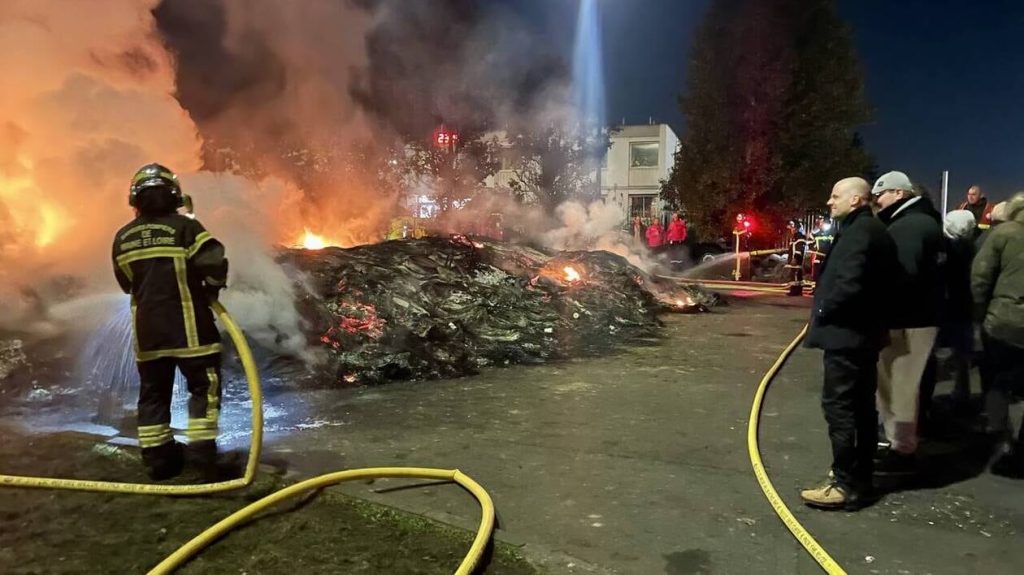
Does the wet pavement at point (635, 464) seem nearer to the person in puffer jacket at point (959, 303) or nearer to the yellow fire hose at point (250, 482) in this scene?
the yellow fire hose at point (250, 482)

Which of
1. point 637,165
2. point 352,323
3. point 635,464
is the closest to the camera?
point 635,464

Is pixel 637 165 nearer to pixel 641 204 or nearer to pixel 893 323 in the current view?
pixel 641 204

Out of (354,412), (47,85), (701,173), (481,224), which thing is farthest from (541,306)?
(701,173)

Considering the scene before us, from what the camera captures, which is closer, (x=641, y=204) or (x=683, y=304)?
(x=683, y=304)

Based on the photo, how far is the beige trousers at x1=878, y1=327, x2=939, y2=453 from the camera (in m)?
Result: 4.15

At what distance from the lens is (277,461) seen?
440 cm

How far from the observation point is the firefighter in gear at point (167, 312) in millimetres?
3955

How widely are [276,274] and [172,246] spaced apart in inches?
126

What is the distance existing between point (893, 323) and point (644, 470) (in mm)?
1660

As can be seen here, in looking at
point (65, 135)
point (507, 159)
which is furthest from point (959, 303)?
point (507, 159)

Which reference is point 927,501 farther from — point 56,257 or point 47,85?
point 47,85

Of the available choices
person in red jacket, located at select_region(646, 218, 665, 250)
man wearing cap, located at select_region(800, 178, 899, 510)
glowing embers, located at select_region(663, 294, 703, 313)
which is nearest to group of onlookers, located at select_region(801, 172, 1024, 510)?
man wearing cap, located at select_region(800, 178, 899, 510)

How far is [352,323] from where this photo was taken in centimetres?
740

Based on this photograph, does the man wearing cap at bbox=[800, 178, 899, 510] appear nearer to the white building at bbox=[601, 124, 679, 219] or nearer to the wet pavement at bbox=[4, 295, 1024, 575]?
the wet pavement at bbox=[4, 295, 1024, 575]
